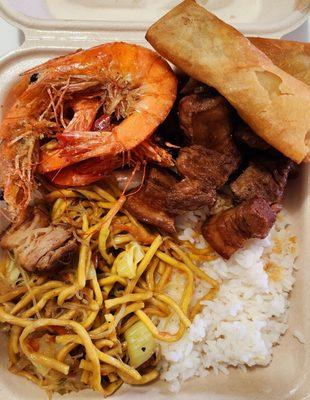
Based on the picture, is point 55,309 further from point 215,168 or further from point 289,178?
point 289,178

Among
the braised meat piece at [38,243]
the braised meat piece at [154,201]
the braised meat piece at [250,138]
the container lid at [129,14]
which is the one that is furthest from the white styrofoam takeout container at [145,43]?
the braised meat piece at [154,201]

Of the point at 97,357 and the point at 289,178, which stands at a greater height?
the point at 289,178

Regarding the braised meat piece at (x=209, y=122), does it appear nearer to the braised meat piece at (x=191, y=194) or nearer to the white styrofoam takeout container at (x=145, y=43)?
the braised meat piece at (x=191, y=194)

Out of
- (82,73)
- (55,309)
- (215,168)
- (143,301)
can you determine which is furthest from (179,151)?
(55,309)

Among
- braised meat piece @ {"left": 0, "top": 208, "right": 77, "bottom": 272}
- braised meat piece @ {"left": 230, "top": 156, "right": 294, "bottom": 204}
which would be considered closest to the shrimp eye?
braised meat piece @ {"left": 0, "top": 208, "right": 77, "bottom": 272}

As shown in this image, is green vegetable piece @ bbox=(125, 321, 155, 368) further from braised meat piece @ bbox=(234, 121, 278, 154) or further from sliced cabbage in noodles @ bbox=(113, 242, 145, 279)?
braised meat piece @ bbox=(234, 121, 278, 154)
